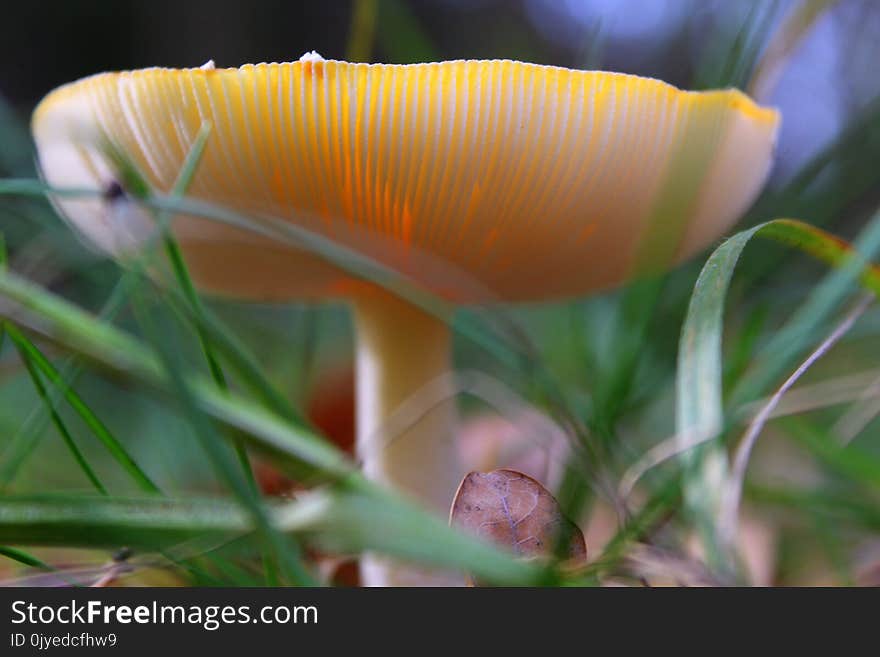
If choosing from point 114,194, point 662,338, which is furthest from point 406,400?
point 114,194

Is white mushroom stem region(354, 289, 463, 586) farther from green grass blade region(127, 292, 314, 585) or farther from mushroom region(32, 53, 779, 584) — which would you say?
green grass blade region(127, 292, 314, 585)

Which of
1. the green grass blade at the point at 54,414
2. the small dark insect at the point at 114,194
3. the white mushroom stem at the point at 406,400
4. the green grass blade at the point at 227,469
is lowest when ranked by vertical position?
the green grass blade at the point at 227,469

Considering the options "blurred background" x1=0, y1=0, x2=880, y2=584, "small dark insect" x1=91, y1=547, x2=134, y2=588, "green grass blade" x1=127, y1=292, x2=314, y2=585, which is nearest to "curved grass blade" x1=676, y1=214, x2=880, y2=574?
"blurred background" x1=0, y1=0, x2=880, y2=584

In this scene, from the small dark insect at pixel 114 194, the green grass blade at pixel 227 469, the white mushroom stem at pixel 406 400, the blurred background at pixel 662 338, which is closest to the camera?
the green grass blade at pixel 227 469

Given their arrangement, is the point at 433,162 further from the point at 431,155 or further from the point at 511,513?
the point at 511,513

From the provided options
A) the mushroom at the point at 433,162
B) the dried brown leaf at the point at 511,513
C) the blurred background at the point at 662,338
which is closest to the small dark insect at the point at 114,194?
the mushroom at the point at 433,162

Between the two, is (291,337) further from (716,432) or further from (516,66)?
(716,432)

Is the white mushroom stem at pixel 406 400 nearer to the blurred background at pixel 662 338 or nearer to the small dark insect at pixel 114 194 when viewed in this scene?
the blurred background at pixel 662 338
